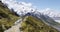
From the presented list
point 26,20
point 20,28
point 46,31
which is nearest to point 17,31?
point 20,28

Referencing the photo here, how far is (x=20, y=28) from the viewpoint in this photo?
38.9 meters

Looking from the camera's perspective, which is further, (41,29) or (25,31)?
(41,29)

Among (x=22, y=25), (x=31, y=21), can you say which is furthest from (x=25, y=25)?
(x=31, y=21)

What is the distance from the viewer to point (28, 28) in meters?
38.2

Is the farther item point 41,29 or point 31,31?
point 41,29

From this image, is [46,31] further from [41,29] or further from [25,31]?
[25,31]

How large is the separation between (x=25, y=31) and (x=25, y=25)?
2.06 meters

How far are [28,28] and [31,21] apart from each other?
4055 millimetres

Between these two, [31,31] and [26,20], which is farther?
[26,20]

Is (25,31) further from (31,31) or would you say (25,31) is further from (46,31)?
(46,31)

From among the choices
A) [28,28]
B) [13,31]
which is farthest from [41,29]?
[13,31]

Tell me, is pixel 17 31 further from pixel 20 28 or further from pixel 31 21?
pixel 31 21

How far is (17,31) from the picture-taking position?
3875cm

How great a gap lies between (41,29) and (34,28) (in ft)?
7.17
